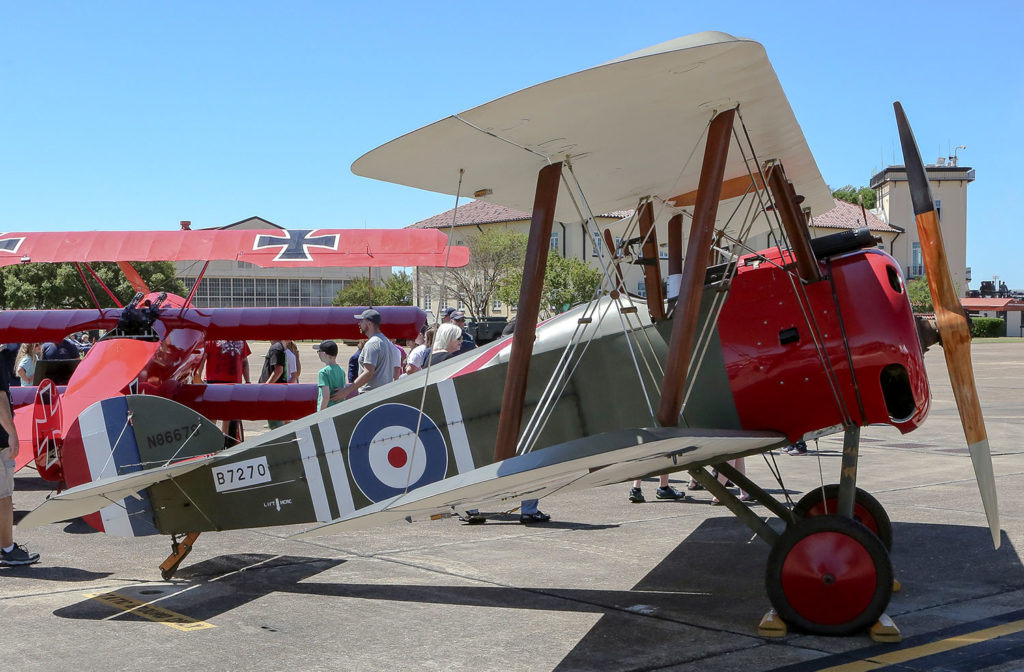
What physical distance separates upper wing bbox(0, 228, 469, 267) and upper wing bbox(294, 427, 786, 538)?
6095mm

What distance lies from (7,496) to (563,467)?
14.9ft

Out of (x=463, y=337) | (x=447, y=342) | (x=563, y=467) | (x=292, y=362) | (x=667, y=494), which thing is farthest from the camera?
(x=292, y=362)

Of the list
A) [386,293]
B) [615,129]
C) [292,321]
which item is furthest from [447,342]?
[386,293]

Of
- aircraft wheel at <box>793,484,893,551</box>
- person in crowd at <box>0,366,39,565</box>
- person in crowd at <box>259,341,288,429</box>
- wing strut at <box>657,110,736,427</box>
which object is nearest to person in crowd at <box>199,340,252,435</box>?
person in crowd at <box>259,341,288,429</box>

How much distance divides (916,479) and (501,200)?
5918 millimetres

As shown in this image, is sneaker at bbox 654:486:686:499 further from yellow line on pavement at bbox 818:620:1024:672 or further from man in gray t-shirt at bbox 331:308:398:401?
yellow line on pavement at bbox 818:620:1024:672

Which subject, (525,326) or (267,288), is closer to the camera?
(525,326)

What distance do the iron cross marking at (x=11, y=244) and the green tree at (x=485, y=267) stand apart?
41908 mm

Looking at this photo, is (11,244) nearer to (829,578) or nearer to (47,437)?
(47,437)

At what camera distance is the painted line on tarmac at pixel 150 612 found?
4914 mm

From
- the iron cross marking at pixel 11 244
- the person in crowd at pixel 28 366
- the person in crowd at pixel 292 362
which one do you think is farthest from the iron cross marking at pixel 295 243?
the person in crowd at pixel 28 366

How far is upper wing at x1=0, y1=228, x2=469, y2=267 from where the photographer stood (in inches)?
417

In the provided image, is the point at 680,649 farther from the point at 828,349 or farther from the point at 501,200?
the point at 501,200

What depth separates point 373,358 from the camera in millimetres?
8531
